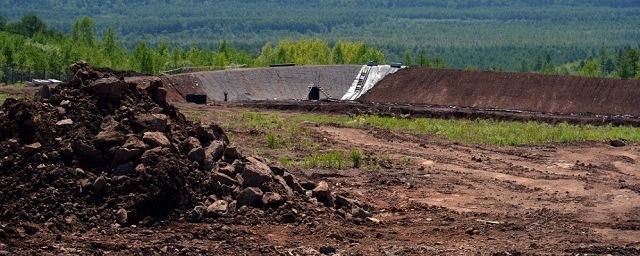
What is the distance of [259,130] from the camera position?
49.9 meters

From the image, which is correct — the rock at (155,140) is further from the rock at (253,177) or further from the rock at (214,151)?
the rock at (253,177)

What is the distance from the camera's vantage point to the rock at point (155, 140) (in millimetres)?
27438

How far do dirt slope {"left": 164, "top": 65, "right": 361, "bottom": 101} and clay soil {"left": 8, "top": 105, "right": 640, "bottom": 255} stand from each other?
107 ft

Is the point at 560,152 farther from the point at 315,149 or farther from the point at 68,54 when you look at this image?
the point at 68,54

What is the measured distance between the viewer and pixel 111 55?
3816 inches

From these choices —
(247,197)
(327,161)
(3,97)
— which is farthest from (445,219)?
(3,97)

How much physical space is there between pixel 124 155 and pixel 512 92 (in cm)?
5114

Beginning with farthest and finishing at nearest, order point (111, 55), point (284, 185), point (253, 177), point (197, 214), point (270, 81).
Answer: point (111, 55), point (270, 81), point (284, 185), point (253, 177), point (197, 214)

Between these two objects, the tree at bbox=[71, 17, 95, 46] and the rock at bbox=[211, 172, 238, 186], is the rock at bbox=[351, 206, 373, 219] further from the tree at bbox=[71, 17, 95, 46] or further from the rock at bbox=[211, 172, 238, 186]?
the tree at bbox=[71, 17, 95, 46]

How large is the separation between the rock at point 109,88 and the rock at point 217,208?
141 inches

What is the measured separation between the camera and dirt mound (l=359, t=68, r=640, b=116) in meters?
73.4

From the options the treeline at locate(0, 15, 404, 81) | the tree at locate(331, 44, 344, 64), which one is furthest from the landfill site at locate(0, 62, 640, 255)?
the tree at locate(331, 44, 344, 64)

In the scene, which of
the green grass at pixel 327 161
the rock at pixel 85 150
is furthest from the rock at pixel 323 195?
the green grass at pixel 327 161

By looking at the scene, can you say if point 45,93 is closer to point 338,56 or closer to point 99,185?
point 99,185
